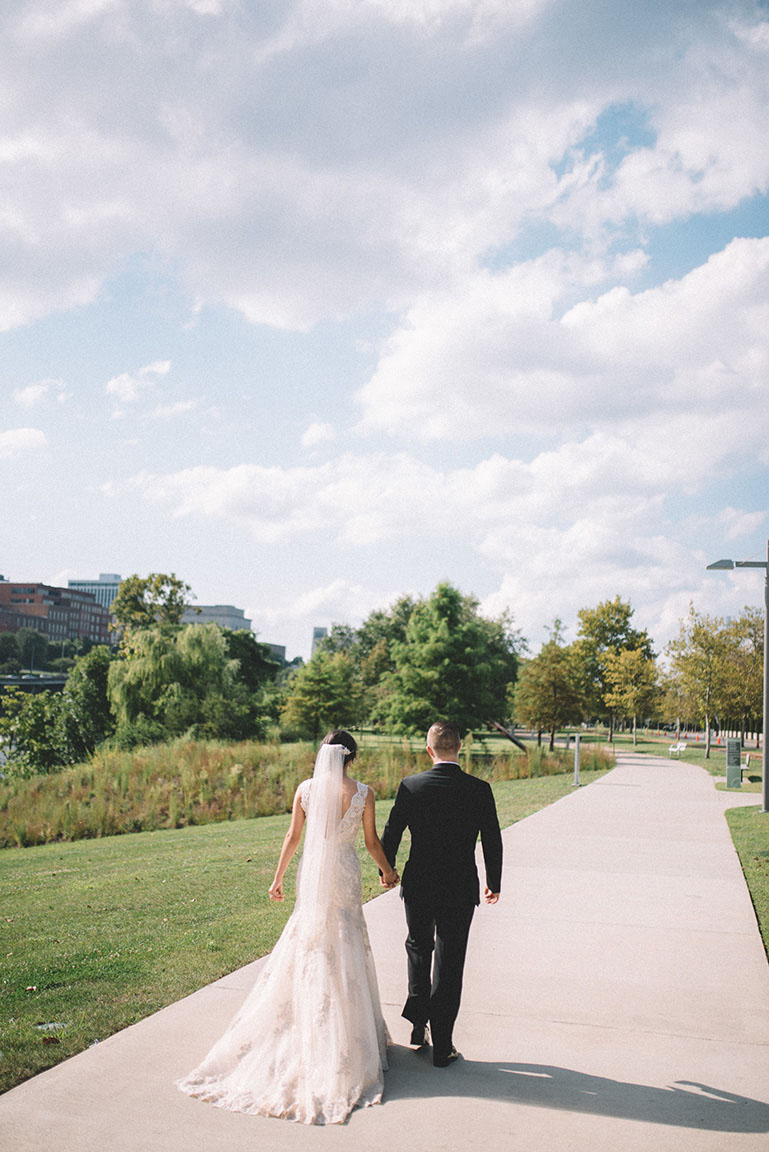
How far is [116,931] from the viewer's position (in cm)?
754

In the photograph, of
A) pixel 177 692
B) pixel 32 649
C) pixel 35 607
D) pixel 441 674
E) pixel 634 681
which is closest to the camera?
pixel 177 692

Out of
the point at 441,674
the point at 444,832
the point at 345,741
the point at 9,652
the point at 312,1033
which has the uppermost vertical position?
the point at 9,652

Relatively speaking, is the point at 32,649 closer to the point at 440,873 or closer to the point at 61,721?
the point at 61,721

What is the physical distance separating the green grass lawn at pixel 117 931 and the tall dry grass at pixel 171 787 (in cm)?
329

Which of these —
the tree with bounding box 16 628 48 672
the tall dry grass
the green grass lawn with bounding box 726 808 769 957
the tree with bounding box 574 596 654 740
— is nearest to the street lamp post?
the green grass lawn with bounding box 726 808 769 957

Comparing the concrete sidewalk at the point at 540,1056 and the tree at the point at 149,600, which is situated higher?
the tree at the point at 149,600

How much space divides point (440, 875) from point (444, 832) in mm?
222

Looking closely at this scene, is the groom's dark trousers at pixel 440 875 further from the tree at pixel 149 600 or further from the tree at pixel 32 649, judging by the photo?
the tree at pixel 32 649

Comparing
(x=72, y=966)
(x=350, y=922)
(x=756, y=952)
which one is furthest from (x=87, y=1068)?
(x=756, y=952)

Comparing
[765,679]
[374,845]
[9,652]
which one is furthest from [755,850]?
[9,652]

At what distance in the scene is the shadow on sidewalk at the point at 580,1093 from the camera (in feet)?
13.3

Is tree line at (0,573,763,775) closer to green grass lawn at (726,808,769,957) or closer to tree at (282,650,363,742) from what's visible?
tree at (282,650,363,742)

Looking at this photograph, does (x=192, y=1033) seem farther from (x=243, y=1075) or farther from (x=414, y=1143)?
(x=414, y=1143)

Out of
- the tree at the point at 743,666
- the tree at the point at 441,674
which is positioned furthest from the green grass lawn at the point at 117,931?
the tree at the point at 743,666
